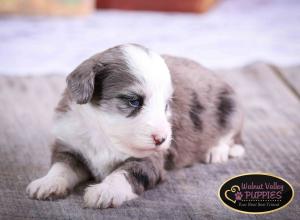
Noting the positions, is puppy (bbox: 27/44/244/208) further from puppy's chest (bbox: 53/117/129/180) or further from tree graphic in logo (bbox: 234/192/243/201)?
A: tree graphic in logo (bbox: 234/192/243/201)

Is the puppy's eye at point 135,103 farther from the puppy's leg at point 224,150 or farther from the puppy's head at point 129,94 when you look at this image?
the puppy's leg at point 224,150

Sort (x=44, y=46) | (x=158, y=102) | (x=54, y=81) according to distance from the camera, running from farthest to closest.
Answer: (x=44, y=46) → (x=54, y=81) → (x=158, y=102)

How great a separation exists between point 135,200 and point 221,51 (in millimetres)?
2242

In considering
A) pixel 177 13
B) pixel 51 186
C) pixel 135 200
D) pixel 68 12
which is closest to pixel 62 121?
pixel 51 186

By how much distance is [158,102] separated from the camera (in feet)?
6.19

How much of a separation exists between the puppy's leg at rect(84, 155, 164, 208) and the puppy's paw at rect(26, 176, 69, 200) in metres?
0.09

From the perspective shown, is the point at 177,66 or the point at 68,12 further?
the point at 68,12

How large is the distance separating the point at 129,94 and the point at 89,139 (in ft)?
0.86

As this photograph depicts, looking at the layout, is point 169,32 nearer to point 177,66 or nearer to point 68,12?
point 68,12

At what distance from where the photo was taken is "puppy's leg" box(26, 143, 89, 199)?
1.94m

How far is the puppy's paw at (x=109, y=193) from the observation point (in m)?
1.88

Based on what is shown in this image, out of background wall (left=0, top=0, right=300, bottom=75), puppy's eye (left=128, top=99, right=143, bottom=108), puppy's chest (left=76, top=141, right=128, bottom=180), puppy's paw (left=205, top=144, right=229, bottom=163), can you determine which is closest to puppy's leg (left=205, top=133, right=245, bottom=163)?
puppy's paw (left=205, top=144, right=229, bottom=163)

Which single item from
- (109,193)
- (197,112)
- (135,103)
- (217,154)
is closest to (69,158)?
(109,193)

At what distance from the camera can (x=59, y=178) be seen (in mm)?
1974
